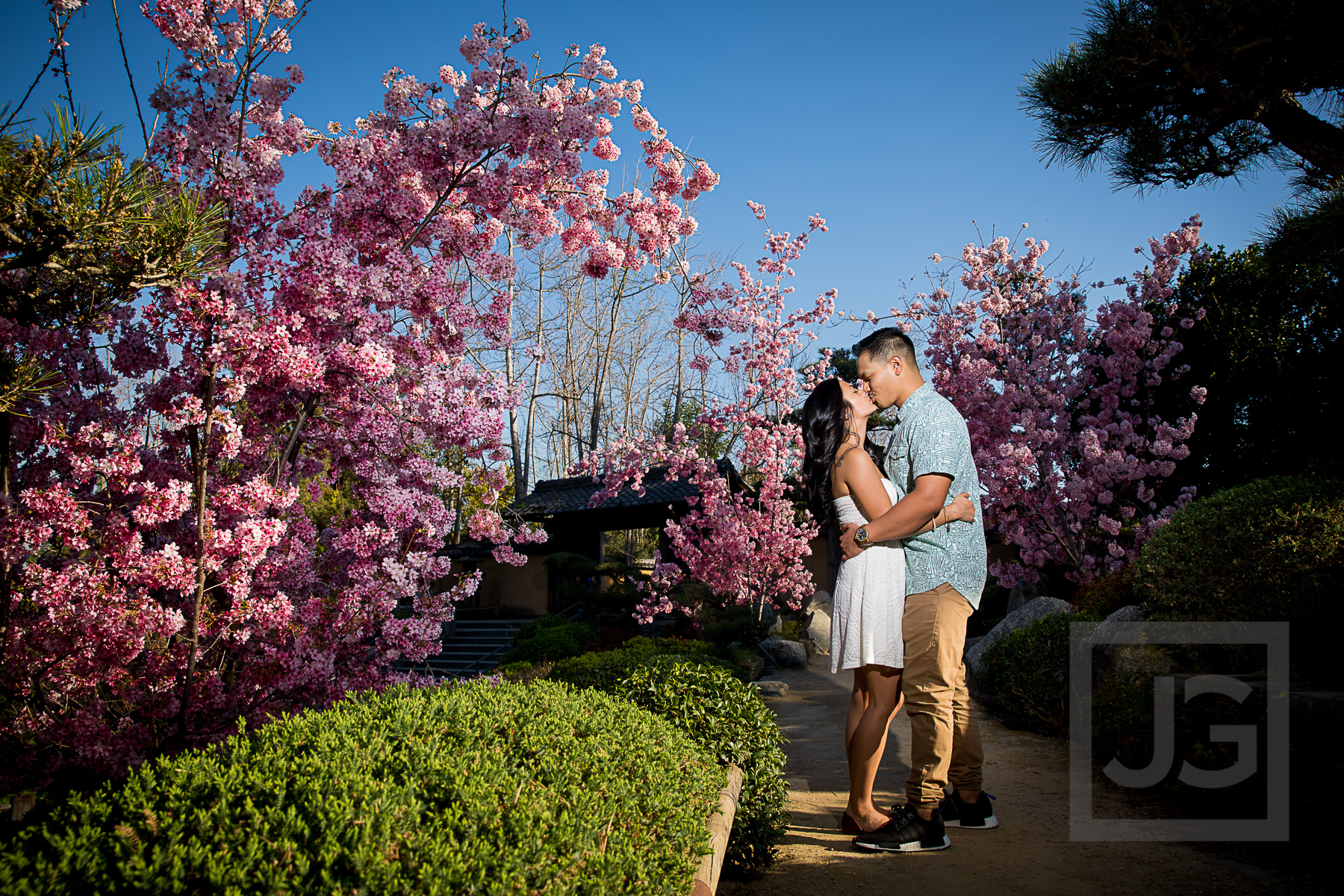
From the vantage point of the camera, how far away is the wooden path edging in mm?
2234

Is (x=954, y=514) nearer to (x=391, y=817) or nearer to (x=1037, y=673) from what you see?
(x=391, y=817)

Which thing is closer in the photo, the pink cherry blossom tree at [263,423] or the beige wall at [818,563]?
the pink cherry blossom tree at [263,423]

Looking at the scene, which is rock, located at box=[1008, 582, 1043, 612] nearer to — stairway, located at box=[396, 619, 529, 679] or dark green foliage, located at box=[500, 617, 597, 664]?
dark green foliage, located at box=[500, 617, 597, 664]

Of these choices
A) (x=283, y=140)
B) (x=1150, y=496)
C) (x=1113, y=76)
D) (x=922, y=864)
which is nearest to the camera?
(x=922, y=864)

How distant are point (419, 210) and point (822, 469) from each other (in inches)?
111

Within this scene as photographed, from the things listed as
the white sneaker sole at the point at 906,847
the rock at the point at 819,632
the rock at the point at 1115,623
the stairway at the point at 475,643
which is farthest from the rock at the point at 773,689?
the stairway at the point at 475,643

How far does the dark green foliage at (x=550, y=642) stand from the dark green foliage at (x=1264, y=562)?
33.2ft

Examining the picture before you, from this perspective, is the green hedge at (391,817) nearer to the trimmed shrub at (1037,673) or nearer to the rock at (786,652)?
the trimmed shrub at (1037,673)

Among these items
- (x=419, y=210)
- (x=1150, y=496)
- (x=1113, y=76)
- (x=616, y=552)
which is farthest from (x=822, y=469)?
(x=616, y=552)

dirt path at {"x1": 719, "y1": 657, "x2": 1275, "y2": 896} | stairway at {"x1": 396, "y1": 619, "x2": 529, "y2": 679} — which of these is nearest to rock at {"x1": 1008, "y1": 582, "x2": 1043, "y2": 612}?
dirt path at {"x1": 719, "y1": 657, "x2": 1275, "y2": 896}

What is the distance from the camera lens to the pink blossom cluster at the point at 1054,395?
9562 mm

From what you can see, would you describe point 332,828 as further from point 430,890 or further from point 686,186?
point 686,186

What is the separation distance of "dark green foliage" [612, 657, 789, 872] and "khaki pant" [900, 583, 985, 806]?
615 millimetres

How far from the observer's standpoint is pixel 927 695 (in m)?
3.01
